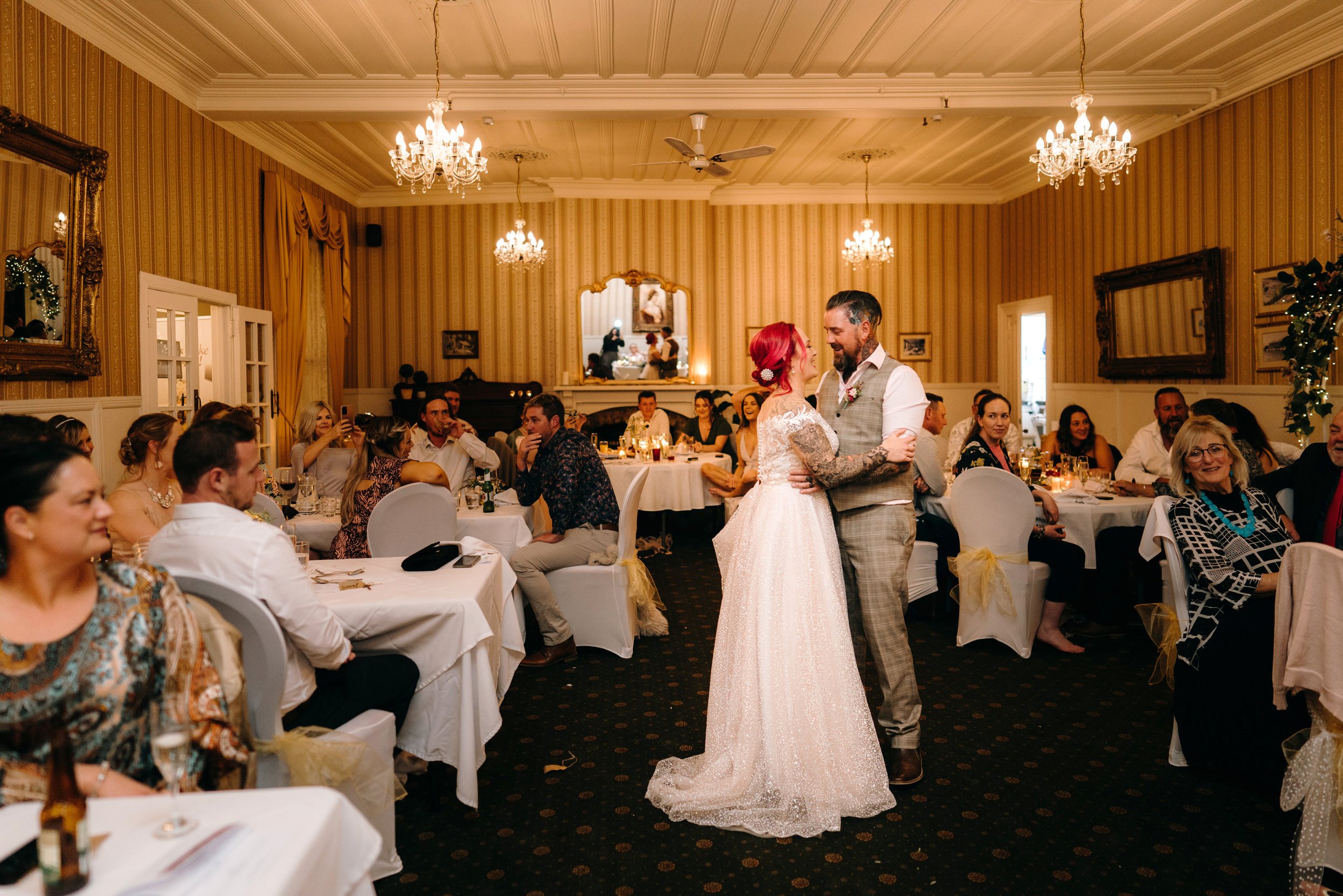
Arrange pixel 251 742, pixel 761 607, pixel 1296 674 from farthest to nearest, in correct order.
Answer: pixel 761 607, pixel 1296 674, pixel 251 742

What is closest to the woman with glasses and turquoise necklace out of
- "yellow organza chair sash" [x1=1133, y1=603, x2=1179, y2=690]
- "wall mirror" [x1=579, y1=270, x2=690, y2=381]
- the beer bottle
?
"yellow organza chair sash" [x1=1133, y1=603, x2=1179, y2=690]

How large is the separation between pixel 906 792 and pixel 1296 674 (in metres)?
1.30

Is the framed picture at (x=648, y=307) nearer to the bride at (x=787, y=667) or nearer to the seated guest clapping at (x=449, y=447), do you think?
the seated guest clapping at (x=449, y=447)

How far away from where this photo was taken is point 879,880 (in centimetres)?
260

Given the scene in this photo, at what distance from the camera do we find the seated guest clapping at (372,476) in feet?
14.1

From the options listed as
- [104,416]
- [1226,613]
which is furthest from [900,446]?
[104,416]

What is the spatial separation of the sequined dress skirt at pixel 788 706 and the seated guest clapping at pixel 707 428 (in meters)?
5.84

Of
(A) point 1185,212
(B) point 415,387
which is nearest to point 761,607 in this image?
(A) point 1185,212

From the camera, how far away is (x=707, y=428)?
9.28 meters

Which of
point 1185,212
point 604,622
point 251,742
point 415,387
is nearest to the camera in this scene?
point 251,742

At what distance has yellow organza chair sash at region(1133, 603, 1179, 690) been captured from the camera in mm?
3783

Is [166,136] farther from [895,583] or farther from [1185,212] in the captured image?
[1185,212]

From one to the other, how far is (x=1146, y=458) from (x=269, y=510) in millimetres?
5747

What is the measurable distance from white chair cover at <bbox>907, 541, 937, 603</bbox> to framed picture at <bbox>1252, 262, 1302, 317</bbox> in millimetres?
3379
